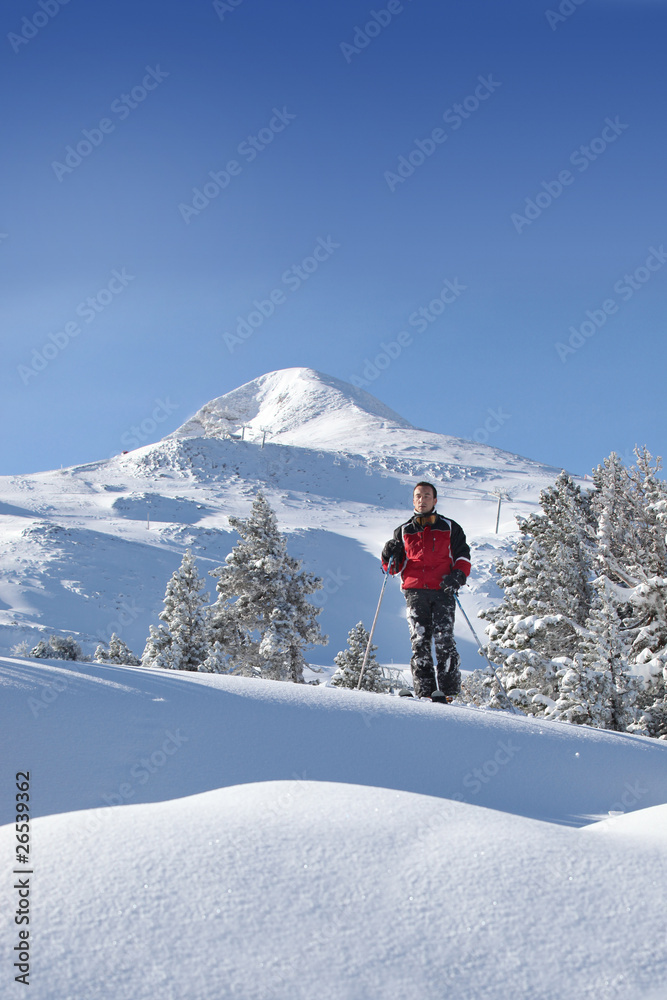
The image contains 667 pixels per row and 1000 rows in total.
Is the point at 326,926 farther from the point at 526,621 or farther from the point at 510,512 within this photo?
the point at 510,512

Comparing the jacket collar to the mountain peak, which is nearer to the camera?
the jacket collar

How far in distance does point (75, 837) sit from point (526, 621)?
1574 centimetres

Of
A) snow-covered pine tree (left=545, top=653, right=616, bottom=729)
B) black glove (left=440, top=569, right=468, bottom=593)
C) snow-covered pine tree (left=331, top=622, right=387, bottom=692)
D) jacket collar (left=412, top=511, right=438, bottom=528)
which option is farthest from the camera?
snow-covered pine tree (left=331, top=622, right=387, bottom=692)

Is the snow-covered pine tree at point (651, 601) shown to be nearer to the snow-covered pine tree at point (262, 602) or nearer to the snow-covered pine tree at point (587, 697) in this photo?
the snow-covered pine tree at point (587, 697)

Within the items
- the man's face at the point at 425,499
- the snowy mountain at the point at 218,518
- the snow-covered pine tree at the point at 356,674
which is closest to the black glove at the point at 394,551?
the man's face at the point at 425,499

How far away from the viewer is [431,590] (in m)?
7.18

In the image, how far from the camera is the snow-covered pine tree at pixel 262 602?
20672mm

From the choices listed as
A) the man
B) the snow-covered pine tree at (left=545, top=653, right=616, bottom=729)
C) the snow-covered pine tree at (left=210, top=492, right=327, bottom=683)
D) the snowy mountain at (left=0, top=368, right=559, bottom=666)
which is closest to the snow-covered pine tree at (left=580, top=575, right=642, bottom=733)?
the snow-covered pine tree at (left=545, top=653, right=616, bottom=729)

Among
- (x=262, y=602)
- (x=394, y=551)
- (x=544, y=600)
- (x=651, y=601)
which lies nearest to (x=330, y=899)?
(x=394, y=551)

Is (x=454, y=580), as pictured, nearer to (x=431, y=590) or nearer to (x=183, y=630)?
(x=431, y=590)

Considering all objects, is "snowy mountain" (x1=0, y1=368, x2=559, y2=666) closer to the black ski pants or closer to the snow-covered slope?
the black ski pants

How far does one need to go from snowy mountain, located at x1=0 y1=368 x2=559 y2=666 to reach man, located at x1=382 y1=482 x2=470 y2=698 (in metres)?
27.5

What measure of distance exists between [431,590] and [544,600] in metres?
12.3

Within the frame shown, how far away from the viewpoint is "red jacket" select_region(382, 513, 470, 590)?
718 centimetres
